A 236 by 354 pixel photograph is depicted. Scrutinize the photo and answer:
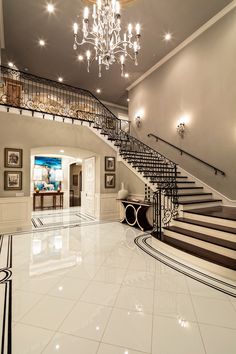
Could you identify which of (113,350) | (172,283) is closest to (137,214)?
(172,283)

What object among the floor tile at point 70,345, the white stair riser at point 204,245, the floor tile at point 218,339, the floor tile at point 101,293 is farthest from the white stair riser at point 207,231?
the floor tile at point 70,345

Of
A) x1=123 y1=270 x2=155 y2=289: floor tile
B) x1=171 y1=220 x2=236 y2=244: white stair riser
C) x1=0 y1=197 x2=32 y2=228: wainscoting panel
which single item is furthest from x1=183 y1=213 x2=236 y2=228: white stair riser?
x1=0 y1=197 x2=32 y2=228: wainscoting panel

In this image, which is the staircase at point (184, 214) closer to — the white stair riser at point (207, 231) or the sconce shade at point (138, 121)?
the white stair riser at point (207, 231)

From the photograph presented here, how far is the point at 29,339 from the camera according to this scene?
1.74 metres

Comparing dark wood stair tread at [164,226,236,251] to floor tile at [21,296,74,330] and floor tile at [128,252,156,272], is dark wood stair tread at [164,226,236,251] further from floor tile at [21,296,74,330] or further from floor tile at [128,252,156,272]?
floor tile at [21,296,74,330]

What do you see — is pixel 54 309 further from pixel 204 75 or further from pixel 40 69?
pixel 40 69

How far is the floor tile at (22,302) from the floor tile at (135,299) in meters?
1.02

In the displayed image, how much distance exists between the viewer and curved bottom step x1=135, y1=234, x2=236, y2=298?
2.69m

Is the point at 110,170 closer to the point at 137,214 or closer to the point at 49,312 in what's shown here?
the point at 137,214

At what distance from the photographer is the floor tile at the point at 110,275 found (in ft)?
9.18

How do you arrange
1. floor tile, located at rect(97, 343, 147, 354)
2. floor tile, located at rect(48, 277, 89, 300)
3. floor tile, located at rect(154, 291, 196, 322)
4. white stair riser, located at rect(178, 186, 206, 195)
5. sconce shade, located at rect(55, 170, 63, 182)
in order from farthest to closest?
sconce shade, located at rect(55, 170, 63, 182) < white stair riser, located at rect(178, 186, 206, 195) < floor tile, located at rect(48, 277, 89, 300) < floor tile, located at rect(154, 291, 196, 322) < floor tile, located at rect(97, 343, 147, 354)

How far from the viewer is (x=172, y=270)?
310 cm

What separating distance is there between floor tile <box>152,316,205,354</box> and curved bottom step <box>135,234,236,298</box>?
38.2 inches

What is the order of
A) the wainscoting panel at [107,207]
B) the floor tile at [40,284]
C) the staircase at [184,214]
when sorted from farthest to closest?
the wainscoting panel at [107,207] < the staircase at [184,214] < the floor tile at [40,284]
